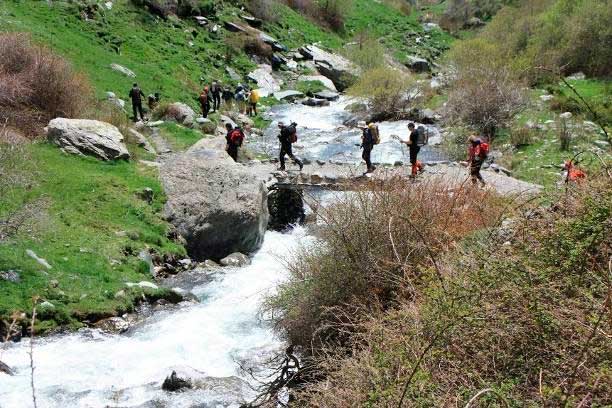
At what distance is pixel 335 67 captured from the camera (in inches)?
1502

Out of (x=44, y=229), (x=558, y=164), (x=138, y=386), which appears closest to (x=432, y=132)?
(x=558, y=164)

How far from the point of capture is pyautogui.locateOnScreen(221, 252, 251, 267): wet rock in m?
13.3

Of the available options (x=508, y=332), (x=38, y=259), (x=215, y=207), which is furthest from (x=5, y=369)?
(x=508, y=332)

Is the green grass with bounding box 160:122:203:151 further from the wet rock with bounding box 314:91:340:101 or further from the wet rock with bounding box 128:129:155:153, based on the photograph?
the wet rock with bounding box 314:91:340:101

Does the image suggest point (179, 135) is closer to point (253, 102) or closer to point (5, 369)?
point (253, 102)

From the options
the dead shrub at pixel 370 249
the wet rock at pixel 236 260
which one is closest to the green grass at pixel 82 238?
the wet rock at pixel 236 260

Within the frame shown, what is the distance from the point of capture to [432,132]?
24891 millimetres

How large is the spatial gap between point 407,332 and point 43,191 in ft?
33.9

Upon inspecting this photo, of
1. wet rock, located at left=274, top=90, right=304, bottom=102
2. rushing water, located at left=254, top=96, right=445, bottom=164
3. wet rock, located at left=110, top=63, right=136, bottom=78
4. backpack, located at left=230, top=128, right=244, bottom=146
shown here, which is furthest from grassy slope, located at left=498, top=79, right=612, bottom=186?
wet rock, located at left=110, top=63, right=136, bottom=78

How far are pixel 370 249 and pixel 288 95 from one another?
2495 cm

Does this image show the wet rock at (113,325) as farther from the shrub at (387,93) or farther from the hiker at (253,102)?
the shrub at (387,93)

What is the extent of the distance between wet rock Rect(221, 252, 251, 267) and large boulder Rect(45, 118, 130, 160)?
515 cm

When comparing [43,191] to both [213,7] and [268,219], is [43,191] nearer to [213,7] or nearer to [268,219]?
[268,219]

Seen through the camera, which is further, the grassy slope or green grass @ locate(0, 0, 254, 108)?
green grass @ locate(0, 0, 254, 108)
